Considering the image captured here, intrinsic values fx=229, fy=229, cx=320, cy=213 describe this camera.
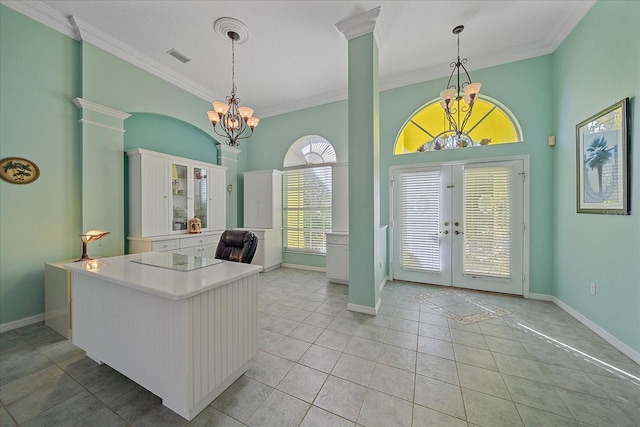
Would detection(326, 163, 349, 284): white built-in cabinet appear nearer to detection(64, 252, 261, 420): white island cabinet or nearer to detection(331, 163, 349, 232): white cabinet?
detection(331, 163, 349, 232): white cabinet

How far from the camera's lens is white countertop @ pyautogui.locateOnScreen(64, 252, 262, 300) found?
1.34 meters

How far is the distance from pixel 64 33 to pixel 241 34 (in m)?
2.10

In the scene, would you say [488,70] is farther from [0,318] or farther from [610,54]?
[0,318]

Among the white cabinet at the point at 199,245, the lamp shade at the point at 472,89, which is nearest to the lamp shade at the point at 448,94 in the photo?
the lamp shade at the point at 472,89

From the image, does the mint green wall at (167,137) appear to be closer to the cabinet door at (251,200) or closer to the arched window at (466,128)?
the cabinet door at (251,200)

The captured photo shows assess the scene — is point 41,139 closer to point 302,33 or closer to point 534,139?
point 302,33

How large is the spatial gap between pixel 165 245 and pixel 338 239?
2.72 metres

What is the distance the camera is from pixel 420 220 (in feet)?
12.6

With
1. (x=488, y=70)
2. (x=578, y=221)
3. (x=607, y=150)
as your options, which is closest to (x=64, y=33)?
(x=488, y=70)

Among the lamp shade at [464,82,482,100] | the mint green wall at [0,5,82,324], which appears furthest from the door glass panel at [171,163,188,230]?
the lamp shade at [464,82,482,100]

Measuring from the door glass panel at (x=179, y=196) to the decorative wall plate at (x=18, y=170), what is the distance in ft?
4.71

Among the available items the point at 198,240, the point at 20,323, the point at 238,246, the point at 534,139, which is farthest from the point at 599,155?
the point at 20,323

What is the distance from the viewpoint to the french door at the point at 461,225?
3.35 metres

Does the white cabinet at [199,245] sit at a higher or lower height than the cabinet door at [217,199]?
lower
